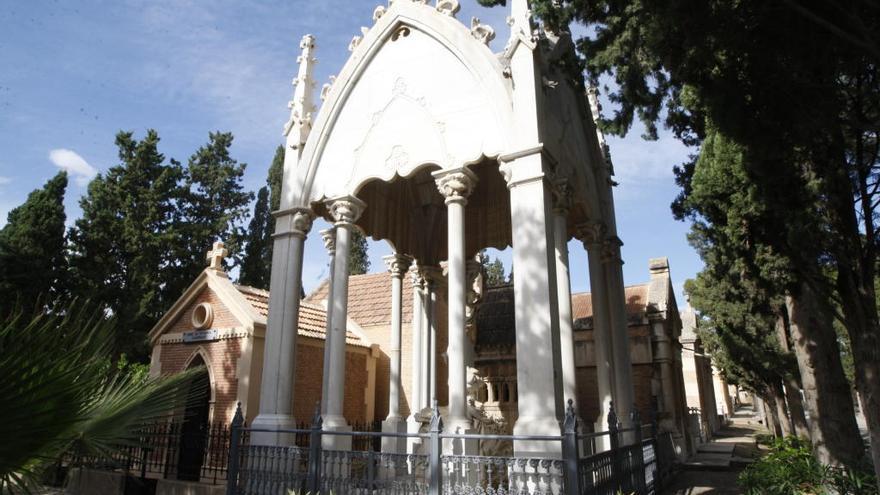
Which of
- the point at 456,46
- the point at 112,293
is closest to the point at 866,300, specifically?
the point at 456,46

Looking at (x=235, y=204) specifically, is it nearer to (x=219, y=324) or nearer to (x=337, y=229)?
(x=219, y=324)

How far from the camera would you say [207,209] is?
87.3 ft

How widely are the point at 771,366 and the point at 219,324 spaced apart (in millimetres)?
15595

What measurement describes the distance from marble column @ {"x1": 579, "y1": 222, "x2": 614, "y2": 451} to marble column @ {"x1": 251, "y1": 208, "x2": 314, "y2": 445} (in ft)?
18.2

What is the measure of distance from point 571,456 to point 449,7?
7585mm

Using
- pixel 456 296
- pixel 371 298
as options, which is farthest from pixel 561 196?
pixel 371 298


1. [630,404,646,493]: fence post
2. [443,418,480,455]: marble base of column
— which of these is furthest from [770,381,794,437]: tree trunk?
[443,418,480,455]: marble base of column

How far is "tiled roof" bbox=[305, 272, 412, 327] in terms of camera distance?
1681 cm

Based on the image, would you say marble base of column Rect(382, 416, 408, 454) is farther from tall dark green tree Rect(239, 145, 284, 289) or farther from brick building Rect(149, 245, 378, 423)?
tall dark green tree Rect(239, 145, 284, 289)

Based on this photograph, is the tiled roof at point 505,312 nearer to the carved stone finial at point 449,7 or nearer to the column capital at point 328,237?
the column capital at point 328,237

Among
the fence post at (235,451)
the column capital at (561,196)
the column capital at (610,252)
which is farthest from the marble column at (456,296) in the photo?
the column capital at (610,252)

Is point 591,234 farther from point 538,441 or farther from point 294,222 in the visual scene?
point 294,222

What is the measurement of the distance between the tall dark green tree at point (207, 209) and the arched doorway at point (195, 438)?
11350 mm

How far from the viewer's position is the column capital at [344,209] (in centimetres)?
978
